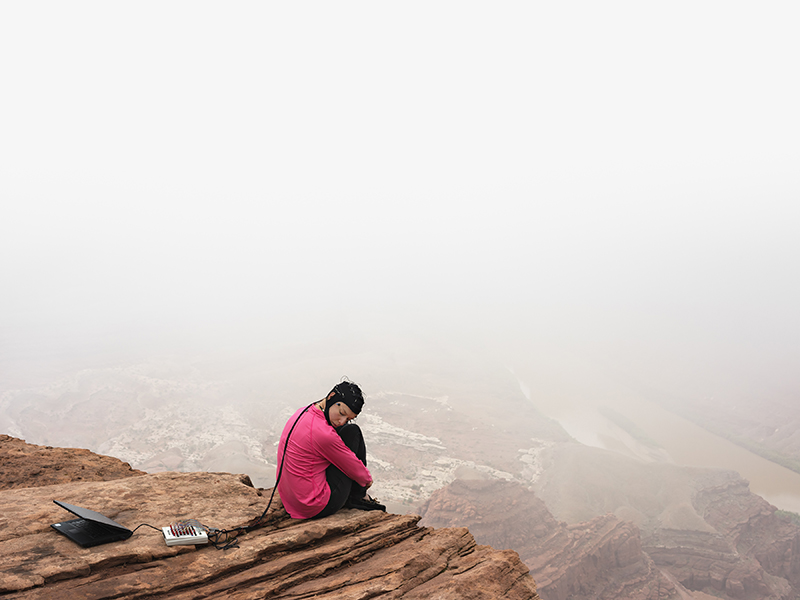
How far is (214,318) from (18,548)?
515ft

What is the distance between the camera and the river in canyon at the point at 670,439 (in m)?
51.1

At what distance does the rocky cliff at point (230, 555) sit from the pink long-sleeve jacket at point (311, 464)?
0.22 metres

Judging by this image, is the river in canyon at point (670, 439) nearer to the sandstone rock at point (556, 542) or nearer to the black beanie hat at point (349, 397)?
the sandstone rock at point (556, 542)

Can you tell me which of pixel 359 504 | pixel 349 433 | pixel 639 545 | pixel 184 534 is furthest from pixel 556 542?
pixel 184 534

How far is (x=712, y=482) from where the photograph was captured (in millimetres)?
41000

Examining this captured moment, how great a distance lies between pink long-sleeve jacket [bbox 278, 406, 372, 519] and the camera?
4.17 metres

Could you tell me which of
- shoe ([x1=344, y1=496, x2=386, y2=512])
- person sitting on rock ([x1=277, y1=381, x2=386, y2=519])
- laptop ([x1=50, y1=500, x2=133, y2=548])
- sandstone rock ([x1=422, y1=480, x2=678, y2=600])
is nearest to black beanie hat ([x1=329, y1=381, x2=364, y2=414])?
person sitting on rock ([x1=277, y1=381, x2=386, y2=519])

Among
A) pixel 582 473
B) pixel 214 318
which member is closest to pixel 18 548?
pixel 582 473

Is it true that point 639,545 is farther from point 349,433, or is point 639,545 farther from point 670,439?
point 670,439

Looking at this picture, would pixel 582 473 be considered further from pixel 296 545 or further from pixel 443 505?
pixel 296 545

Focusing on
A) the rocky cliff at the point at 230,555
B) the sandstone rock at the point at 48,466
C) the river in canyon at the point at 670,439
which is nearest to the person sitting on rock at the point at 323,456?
the rocky cliff at the point at 230,555

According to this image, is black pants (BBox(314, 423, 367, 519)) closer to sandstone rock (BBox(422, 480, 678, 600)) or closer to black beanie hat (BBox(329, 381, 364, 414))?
black beanie hat (BBox(329, 381, 364, 414))

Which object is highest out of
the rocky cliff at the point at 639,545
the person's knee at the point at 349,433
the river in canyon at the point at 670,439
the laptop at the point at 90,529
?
the person's knee at the point at 349,433

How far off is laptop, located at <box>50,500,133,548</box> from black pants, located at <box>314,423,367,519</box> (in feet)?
6.05
